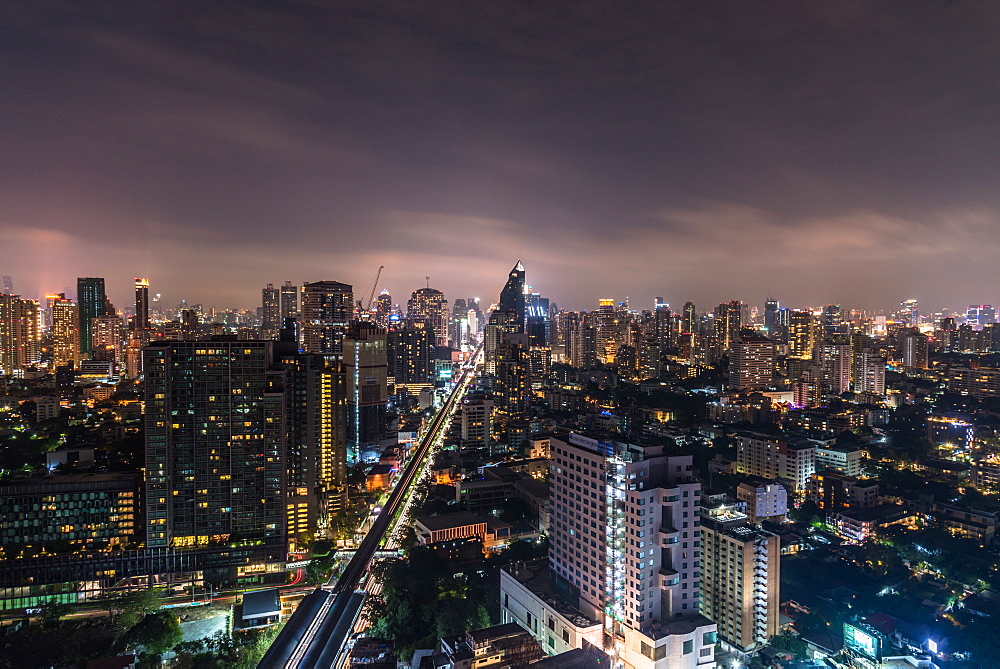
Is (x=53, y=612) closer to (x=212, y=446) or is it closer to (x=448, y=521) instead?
(x=212, y=446)

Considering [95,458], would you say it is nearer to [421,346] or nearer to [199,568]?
[199,568]

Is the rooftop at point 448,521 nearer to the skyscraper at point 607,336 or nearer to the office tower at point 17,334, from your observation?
the office tower at point 17,334

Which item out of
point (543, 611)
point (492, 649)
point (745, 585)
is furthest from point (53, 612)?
point (745, 585)

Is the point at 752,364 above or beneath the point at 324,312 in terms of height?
beneath

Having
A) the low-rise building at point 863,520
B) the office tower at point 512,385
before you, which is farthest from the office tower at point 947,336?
the low-rise building at point 863,520

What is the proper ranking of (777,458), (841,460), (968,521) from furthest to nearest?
(841,460), (777,458), (968,521)
